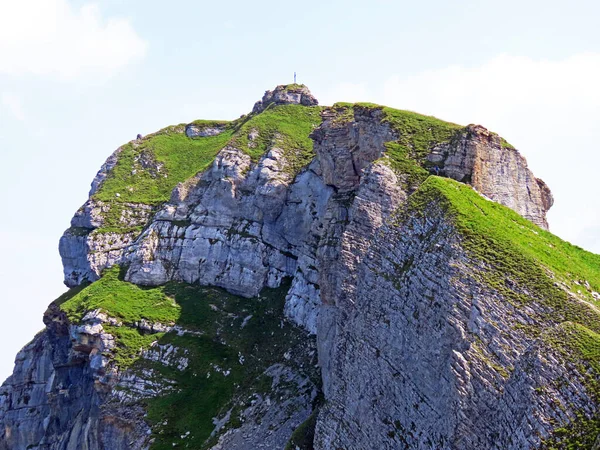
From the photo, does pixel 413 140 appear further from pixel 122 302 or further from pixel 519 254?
pixel 122 302

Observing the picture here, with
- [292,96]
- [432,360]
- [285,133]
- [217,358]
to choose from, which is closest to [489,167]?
[432,360]

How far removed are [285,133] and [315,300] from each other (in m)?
27.4

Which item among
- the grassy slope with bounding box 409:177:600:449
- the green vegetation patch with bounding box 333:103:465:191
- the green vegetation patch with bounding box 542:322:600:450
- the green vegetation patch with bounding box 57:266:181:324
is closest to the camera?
the green vegetation patch with bounding box 542:322:600:450

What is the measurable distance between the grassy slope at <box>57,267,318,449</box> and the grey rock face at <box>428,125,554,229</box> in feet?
68.2

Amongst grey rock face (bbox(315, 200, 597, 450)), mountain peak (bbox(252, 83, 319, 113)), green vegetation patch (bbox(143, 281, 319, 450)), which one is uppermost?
mountain peak (bbox(252, 83, 319, 113))

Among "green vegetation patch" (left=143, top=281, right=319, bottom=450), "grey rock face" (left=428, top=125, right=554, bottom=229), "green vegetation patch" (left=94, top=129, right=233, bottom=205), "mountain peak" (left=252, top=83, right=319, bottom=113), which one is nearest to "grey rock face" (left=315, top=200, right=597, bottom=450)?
"grey rock face" (left=428, top=125, right=554, bottom=229)

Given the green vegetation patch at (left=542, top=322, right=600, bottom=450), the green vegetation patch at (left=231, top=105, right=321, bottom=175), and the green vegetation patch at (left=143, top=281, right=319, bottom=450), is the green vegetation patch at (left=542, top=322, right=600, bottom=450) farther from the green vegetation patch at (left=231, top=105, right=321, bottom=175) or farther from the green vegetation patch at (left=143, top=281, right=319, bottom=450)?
the green vegetation patch at (left=231, top=105, right=321, bottom=175)

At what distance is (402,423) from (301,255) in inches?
1109

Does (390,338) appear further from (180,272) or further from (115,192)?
(115,192)

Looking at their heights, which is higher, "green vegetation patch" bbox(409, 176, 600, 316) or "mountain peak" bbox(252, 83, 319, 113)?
"mountain peak" bbox(252, 83, 319, 113)

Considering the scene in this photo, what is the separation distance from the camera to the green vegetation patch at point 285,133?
233 ft

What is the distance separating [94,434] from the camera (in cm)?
5706

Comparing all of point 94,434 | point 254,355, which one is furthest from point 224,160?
point 94,434

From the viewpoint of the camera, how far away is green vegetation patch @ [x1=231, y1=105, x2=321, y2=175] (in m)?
71.0
